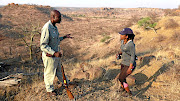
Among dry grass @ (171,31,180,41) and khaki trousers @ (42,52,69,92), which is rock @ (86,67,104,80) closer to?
khaki trousers @ (42,52,69,92)

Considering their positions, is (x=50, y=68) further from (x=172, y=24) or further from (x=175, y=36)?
(x=172, y=24)

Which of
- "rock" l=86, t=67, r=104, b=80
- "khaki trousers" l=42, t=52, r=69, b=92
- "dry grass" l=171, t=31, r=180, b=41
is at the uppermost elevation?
"dry grass" l=171, t=31, r=180, b=41

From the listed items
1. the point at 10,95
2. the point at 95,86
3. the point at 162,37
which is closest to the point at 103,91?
the point at 95,86

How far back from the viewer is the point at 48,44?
104 inches

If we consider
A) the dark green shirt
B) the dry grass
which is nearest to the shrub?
the dry grass

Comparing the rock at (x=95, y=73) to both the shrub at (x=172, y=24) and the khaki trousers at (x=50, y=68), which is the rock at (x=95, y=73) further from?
the shrub at (x=172, y=24)

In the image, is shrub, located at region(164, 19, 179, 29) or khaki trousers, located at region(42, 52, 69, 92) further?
shrub, located at region(164, 19, 179, 29)

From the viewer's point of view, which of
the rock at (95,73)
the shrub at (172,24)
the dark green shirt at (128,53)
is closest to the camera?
the dark green shirt at (128,53)

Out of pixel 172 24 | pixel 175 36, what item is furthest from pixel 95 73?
pixel 172 24

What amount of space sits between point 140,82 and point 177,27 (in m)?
11.0

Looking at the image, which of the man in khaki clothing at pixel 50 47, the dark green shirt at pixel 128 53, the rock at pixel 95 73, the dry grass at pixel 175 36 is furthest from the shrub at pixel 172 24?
the man in khaki clothing at pixel 50 47

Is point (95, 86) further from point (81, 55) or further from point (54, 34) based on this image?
point (81, 55)

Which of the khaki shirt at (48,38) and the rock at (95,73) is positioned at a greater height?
the khaki shirt at (48,38)

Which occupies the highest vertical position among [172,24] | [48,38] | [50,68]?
[172,24]
